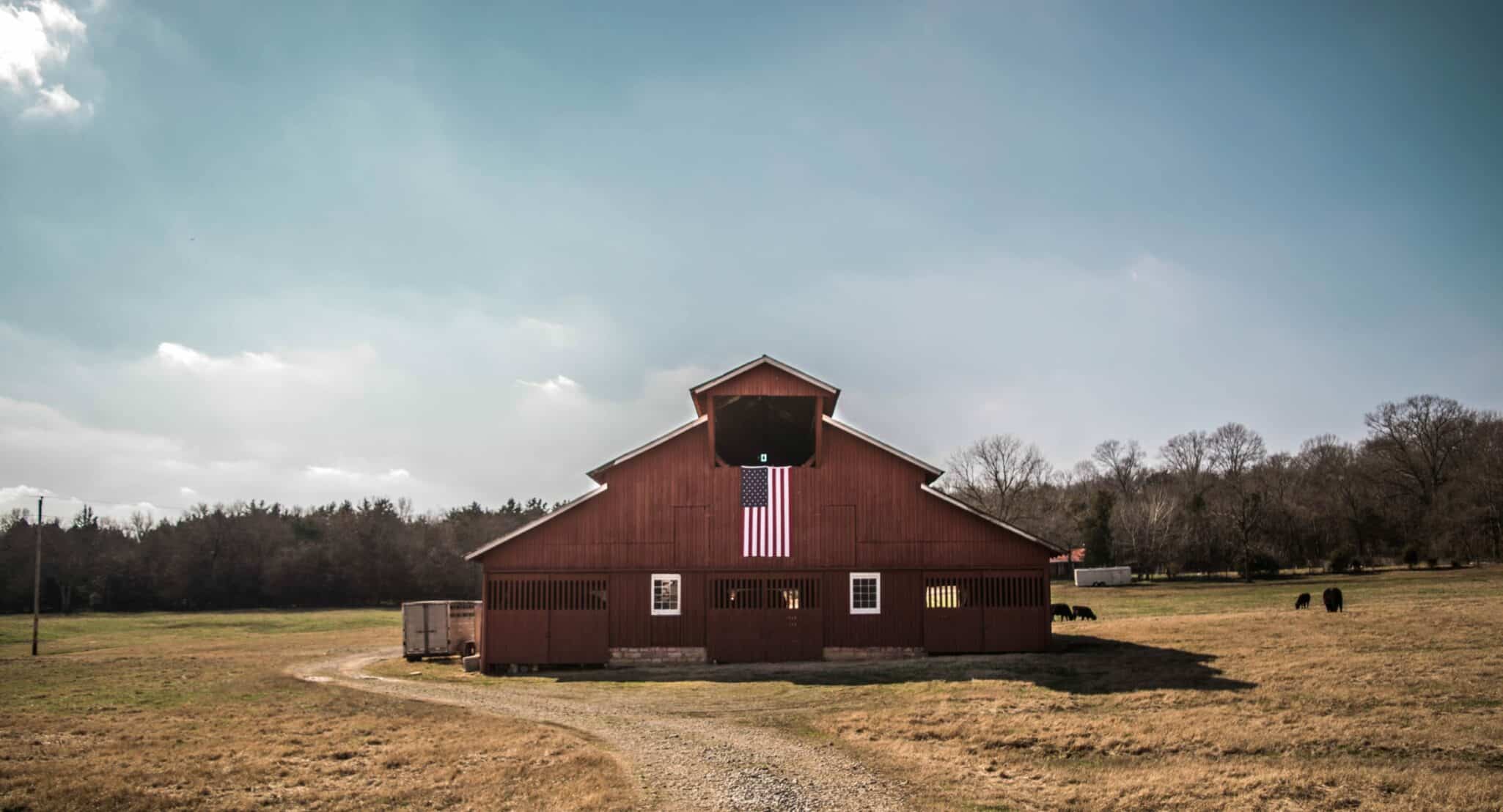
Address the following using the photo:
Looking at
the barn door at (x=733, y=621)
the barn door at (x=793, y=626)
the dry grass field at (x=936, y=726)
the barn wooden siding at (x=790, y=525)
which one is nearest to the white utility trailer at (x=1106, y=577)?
the dry grass field at (x=936, y=726)

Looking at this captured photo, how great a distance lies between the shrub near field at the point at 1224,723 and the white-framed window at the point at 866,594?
12.4 ft

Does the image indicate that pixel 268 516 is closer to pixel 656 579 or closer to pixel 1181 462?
pixel 656 579

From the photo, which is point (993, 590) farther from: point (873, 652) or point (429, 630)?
point (429, 630)

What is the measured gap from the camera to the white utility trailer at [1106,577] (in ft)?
269

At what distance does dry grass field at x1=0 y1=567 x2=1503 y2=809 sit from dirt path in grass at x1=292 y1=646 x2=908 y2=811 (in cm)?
44

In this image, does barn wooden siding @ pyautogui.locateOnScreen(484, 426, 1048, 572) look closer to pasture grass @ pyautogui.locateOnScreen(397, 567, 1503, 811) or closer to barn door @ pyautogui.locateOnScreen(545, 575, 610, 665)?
barn door @ pyautogui.locateOnScreen(545, 575, 610, 665)

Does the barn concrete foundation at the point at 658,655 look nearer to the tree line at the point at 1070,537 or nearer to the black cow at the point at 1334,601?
the black cow at the point at 1334,601

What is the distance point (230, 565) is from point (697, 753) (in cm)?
8980

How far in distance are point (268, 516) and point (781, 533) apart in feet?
292

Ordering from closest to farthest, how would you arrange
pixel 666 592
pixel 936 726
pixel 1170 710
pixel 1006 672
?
pixel 936 726 → pixel 1170 710 → pixel 1006 672 → pixel 666 592

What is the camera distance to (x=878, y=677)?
26969 millimetres

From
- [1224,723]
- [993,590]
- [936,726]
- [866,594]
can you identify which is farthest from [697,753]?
[993,590]

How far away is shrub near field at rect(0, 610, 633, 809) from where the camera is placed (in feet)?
47.3

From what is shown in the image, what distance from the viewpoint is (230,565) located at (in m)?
91.6
